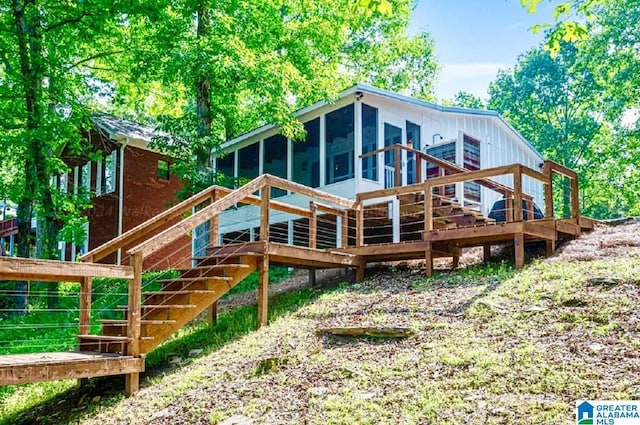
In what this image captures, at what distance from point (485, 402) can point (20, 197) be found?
11.6 metres

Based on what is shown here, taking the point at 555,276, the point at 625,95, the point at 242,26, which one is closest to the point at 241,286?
the point at 242,26

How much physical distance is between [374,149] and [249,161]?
5.46m

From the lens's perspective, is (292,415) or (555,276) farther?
(555,276)

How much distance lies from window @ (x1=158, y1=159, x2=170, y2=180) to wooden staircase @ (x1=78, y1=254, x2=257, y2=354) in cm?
1291

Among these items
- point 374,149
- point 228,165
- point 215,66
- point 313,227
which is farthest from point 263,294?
point 228,165

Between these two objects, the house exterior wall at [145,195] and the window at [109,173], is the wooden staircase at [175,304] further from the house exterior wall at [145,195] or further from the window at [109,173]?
the window at [109,173]

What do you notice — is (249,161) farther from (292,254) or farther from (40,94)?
(292,254)

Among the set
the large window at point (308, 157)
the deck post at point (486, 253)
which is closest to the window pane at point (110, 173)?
the large window at point (308, 157)

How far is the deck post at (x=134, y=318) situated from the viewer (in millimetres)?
6137

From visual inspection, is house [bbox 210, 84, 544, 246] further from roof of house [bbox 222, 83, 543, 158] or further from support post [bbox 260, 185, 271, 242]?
support post [bbox 260, 185, 271, 242]

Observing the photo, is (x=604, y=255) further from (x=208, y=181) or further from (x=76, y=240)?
(x=76, y=240)

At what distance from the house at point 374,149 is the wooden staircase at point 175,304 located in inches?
145

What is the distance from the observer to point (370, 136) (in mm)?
13094

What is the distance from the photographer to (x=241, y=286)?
1265cm
